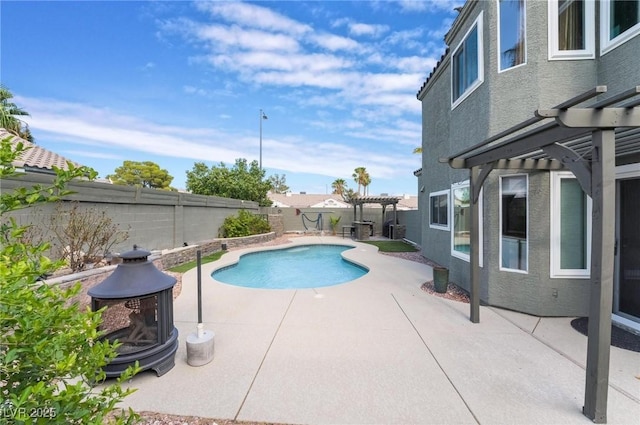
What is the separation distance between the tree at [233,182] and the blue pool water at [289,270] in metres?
8.64

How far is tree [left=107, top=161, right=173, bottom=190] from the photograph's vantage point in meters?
37.6

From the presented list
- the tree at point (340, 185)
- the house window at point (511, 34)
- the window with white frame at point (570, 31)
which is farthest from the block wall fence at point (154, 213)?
the tree at point (340, 185)

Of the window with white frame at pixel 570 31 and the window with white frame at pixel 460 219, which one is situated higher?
the window with white frame at pixel 570 31

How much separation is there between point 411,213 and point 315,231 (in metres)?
8.78

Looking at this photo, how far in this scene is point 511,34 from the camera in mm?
5586

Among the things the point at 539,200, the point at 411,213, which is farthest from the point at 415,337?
the point at 411,213

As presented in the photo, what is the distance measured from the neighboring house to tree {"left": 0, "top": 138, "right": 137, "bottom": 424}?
5070mm

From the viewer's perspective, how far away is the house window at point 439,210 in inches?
375

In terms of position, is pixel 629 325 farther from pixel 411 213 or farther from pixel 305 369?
pixel 411 213

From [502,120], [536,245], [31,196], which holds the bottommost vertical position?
[536,245]

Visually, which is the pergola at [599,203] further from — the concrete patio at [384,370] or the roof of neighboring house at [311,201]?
the roof of neighboring house at [311,201]

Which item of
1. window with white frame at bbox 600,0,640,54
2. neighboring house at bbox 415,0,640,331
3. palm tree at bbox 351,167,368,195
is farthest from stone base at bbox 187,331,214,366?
palm tree at bbox 351,167,368,195

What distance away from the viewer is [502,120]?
560 centimetres

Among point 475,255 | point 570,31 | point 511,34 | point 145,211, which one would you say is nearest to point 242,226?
point 145,211
